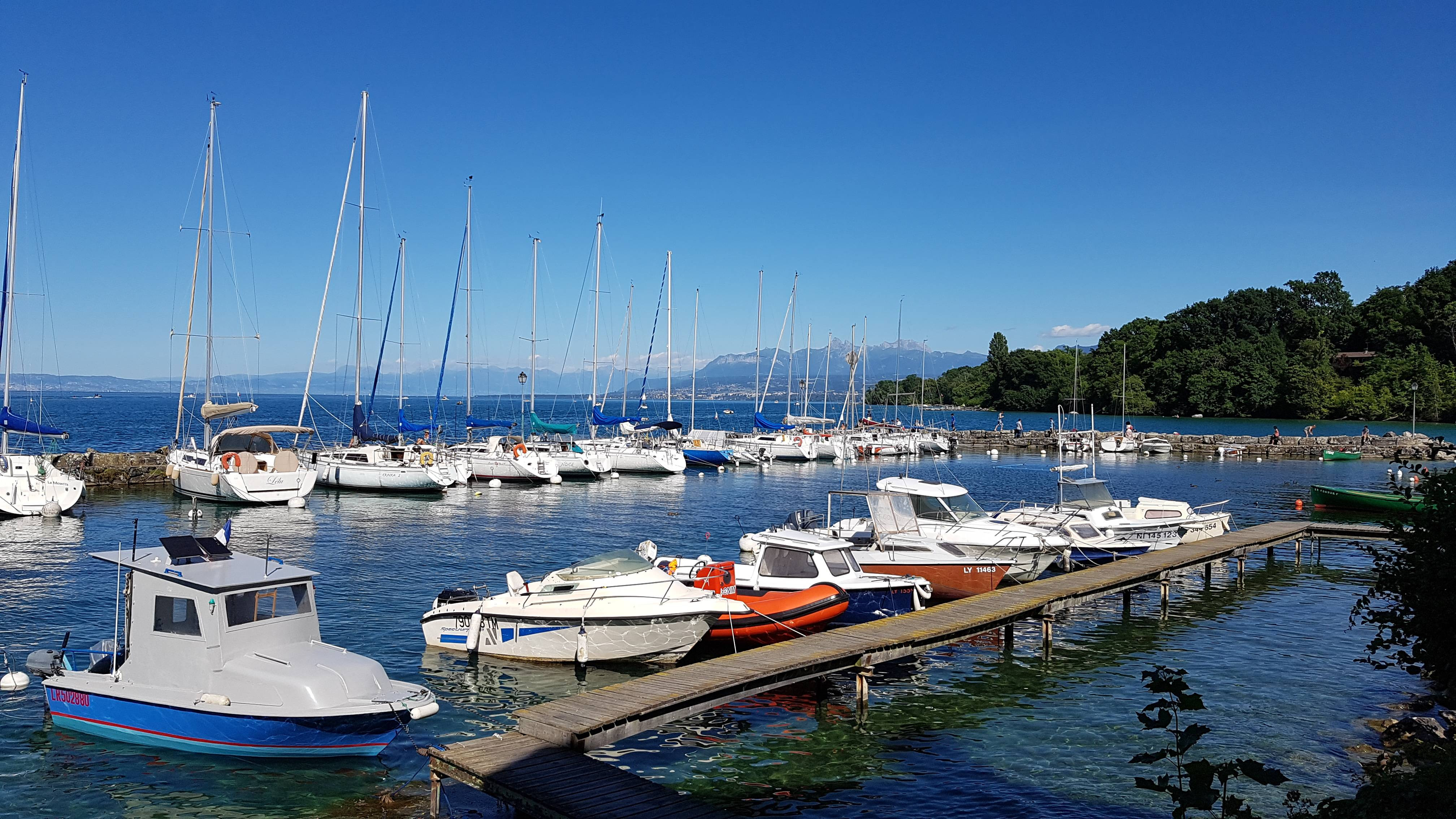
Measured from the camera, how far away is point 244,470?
4525 cm

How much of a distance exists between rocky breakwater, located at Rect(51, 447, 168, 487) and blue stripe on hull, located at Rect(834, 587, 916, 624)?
44.9 m

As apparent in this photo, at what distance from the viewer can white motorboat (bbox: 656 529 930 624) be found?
21.8m

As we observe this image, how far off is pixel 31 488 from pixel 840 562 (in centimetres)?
3431

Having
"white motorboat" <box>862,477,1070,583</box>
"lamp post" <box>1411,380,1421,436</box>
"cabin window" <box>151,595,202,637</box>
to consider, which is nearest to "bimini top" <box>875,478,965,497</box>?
"white motorboat" <box>862,477,1070,583</box>

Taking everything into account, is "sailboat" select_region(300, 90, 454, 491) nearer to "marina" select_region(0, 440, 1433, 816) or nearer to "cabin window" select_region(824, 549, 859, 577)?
"marina" select_region(0, 440, 1433, 816)

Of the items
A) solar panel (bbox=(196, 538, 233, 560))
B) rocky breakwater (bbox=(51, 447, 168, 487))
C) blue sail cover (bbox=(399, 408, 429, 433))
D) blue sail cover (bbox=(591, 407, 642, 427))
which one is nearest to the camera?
solar panel (bbox=(196, 538, 233, 560))

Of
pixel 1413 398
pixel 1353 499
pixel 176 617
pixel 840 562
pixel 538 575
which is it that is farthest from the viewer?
pixel 1413 398

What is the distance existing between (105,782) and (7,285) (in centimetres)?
3733

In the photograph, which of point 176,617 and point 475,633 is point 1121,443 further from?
point 176,617

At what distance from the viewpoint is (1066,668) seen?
806 inches

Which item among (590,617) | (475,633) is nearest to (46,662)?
(475,633)

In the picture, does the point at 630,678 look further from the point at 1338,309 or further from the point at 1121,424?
the point at 1338,309

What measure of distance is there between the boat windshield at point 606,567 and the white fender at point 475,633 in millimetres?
1888

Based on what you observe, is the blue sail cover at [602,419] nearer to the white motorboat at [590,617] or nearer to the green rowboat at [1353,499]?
the green rowboat at [1353,499]
